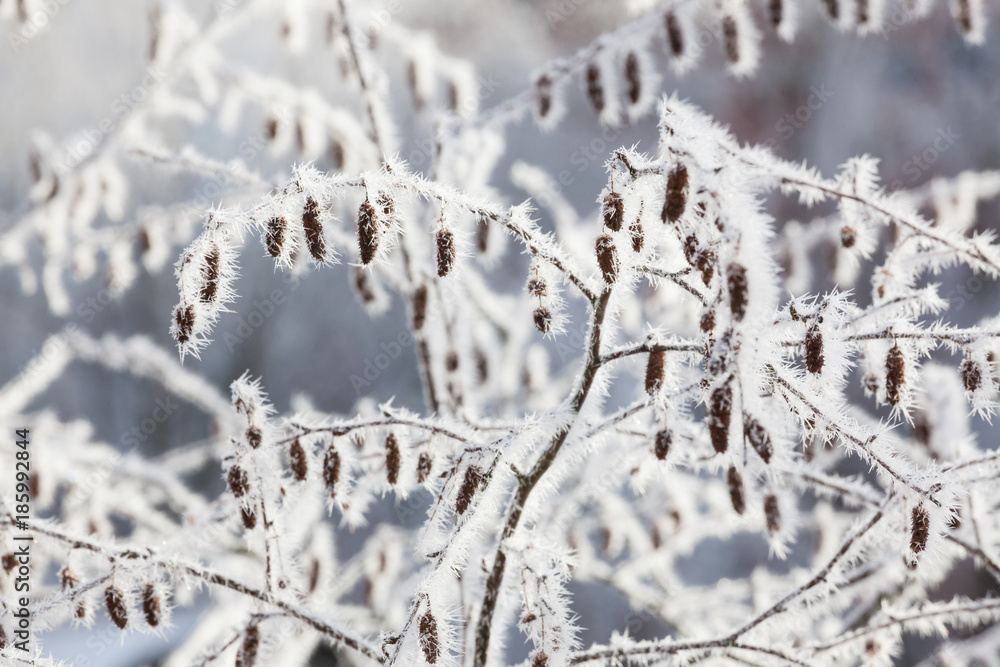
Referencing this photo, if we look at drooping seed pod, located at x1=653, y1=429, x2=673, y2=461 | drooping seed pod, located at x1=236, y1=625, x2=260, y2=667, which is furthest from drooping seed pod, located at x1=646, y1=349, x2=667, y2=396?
drooping seed pod, located at x1=236, y1=625, x2=260, y2=667

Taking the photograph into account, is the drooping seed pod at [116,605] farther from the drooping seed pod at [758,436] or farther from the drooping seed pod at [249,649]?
the drooping seed pod at [758,436]

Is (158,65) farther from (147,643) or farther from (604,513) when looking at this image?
(147,643)

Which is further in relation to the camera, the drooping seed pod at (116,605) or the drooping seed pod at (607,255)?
the drooping seed pod at (116,605)

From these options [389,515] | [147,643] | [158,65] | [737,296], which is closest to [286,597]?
[737,296]

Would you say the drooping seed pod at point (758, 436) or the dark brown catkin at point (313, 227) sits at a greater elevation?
the dark brown catkin at point (313, 227)

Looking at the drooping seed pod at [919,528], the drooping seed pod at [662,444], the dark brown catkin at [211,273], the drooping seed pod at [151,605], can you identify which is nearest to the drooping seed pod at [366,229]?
the dark brown catkin at [211,273]

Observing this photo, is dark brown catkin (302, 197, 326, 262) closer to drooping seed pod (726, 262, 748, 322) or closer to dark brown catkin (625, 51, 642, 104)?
drooping seed pod (726, 262, 748, 322)

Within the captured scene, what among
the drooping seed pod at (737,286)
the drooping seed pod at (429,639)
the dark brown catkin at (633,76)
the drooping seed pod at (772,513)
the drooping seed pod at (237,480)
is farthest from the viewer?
the dark brown catkin at (633,76)
